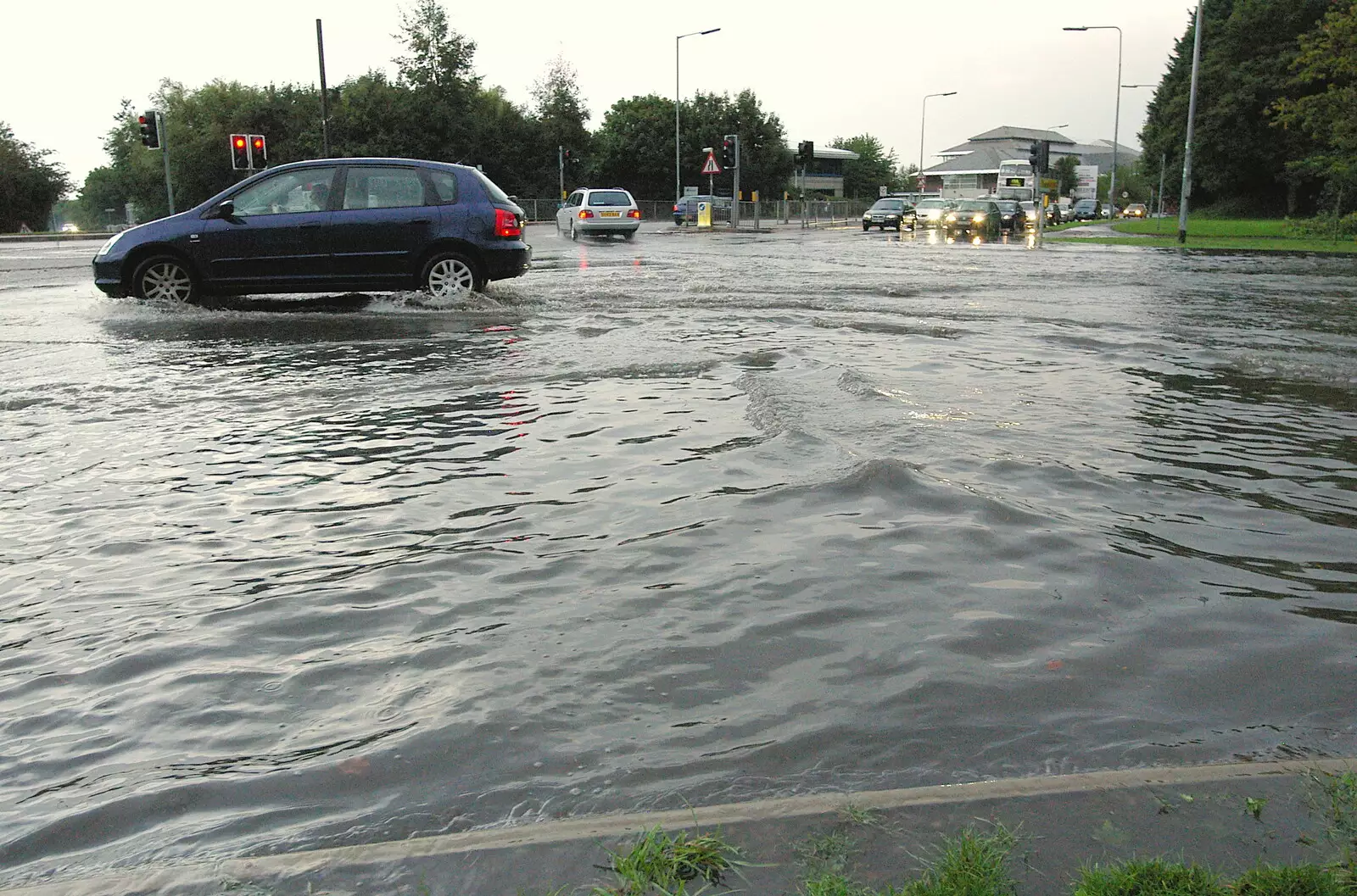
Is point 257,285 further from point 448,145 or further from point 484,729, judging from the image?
point 448,145

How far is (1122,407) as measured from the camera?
24.1 feet

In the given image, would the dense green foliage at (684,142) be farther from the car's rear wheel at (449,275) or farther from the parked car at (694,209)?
the car's rear wheel at (449,275)

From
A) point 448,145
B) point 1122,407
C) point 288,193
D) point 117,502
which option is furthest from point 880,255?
point 448,145

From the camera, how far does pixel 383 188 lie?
1280cm

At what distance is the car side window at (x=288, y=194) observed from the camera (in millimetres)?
12539

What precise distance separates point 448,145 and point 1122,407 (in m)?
68.0

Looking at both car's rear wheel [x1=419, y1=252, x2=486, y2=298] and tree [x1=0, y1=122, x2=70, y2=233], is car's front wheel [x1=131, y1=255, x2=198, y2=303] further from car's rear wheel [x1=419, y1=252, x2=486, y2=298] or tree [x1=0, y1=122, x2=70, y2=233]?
tree [x1=0, y1=122, x2=70, y2=233]

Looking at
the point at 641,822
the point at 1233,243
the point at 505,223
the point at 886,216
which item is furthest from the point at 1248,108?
the point at 641,822

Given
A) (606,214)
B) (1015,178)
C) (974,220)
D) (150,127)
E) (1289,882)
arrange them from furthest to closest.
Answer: (1015,178), (974,220), (606,214), (150,127), (1289,882)

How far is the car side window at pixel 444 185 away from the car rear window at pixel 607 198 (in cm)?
2536

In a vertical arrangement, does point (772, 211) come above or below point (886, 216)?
above

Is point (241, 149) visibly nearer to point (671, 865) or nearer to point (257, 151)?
point (257, 151)

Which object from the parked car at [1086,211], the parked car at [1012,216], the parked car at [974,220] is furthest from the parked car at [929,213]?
the parked car at [1086,211]

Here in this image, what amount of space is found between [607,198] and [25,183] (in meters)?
36.0
